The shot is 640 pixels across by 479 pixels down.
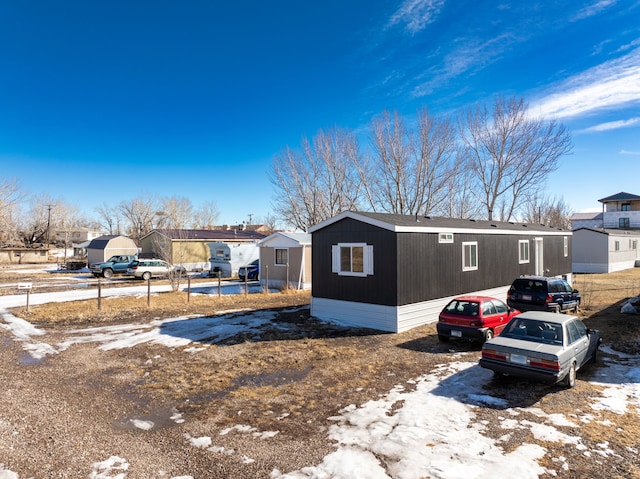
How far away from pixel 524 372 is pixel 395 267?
597cm

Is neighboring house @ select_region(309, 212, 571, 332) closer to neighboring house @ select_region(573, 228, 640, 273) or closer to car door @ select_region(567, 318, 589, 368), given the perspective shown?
car door @ select_region(567, 318, 589, 368)

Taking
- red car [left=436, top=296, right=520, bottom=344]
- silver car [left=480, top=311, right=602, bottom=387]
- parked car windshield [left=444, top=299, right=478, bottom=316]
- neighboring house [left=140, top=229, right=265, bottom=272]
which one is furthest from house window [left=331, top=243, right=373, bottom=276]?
neighboring house [left=140, top=229, right=265, bottom=272]

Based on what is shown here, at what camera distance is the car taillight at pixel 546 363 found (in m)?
7.27

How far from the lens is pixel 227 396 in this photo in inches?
309

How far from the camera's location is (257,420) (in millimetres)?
6711

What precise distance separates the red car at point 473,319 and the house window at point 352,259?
3.30 m

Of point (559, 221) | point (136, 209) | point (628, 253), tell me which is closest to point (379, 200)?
point (628, 253)

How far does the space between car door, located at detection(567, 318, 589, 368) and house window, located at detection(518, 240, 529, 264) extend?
11.7m

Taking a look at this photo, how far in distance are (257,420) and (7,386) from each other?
18.7 feet

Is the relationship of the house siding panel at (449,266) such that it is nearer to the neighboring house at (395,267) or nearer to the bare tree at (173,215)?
the neighboring house at (395,267)

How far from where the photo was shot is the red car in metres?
10.8

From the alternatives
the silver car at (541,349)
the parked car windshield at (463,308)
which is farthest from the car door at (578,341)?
the parked car windshield at (463,308)

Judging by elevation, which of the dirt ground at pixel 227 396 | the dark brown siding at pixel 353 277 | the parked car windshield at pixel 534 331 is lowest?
the dirt ground at pixel 227 396

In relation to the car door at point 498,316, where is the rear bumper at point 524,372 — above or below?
below
